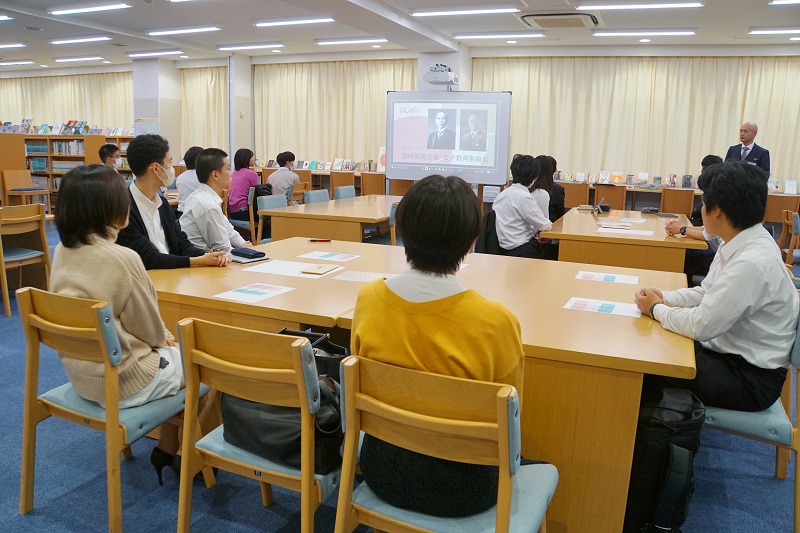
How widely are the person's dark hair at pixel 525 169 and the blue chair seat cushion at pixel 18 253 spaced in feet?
11.8

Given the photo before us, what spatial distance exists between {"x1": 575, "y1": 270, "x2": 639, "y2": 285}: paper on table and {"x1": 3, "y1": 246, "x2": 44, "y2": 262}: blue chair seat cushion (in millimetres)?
3941

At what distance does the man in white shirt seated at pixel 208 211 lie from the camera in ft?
10.8

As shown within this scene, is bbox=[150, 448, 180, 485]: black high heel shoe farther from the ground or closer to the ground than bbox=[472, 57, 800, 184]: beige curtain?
closer to the ground

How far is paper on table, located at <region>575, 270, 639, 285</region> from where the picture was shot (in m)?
2.64

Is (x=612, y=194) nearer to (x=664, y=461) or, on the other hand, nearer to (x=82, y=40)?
(x=664, y=461)

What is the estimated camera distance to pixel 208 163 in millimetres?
3334

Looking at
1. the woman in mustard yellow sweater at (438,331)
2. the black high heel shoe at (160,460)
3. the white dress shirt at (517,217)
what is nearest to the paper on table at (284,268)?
the black high heel shoe at (160,460)

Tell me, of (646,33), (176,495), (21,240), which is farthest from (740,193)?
(646,33)

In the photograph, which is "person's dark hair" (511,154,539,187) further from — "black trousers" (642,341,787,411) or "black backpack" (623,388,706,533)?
"black backpack" (623,388,706,533)

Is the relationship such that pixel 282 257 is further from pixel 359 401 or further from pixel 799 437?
pixel 799 437

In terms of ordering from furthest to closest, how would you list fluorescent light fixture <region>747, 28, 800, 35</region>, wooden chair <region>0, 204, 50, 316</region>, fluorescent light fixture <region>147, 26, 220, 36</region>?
fluorescent light fixture <region>147, 26, 220, 36</region>
fluorescent light fixture <region>747, 28, 800, 35</region>
wooden chair <region>0, 204, 50, 316</region>

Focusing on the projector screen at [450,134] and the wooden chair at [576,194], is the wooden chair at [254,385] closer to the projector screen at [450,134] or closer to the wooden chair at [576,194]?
the projector screen at [450,134]

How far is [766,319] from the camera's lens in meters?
2.03

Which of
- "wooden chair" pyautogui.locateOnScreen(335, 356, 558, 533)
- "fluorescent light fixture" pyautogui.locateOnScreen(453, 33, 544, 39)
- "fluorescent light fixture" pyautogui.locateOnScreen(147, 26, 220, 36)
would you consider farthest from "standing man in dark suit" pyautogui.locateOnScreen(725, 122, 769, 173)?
"fluorescent light fixture" pyautogui.locateOnScreen(147, 26, 220, 36)
